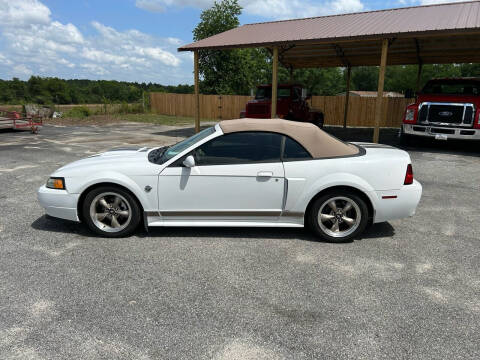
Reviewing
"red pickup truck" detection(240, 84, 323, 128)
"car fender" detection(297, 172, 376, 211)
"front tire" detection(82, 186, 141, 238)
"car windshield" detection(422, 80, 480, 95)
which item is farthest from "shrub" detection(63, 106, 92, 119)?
"car fender" detection(297, 172, 376, 211)

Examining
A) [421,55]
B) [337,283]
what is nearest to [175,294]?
[337,283]

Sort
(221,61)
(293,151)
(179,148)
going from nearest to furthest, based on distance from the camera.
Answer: (293,151) < (179,148) < (221,61)

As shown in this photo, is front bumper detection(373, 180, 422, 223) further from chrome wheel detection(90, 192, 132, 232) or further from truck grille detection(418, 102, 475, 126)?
truck grille detection(418, 102, 475, 126)

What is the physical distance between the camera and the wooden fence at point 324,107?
74.0 ft

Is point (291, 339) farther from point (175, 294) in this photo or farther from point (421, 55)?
point (421, 55)

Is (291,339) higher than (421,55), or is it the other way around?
(421,55)

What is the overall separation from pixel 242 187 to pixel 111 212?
1.68m

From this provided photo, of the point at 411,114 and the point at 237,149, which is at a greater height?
the point at 411,114

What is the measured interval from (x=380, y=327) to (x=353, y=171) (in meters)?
1.96

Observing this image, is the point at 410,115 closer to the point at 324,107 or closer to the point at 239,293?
the point at 239,293

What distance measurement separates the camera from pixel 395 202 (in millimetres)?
4320

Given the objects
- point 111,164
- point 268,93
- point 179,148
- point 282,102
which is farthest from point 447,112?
point 111,164

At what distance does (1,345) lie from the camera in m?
2.55

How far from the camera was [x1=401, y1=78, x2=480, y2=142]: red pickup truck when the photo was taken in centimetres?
1082
